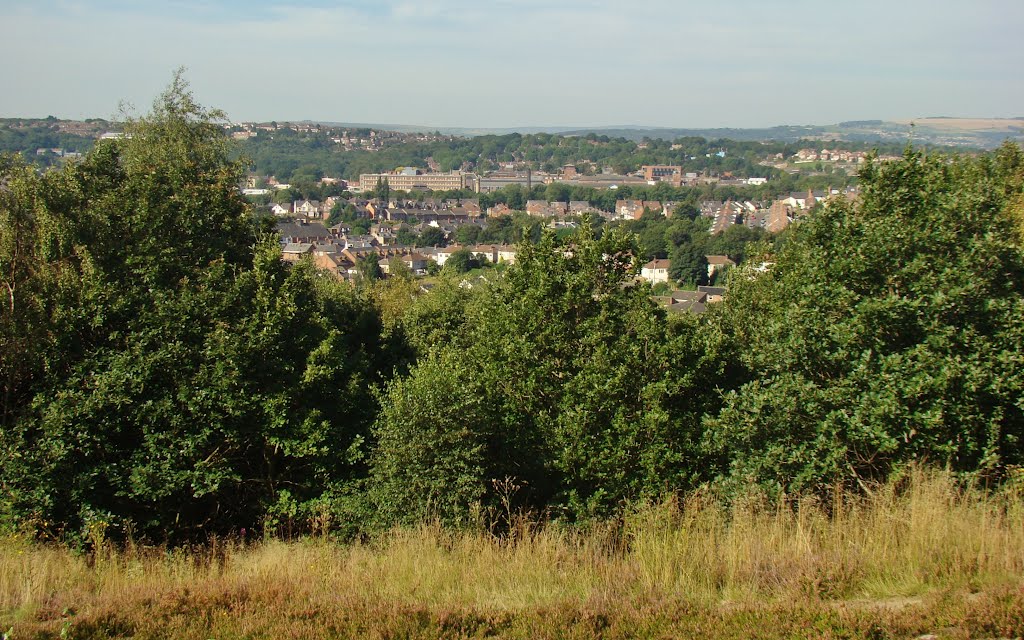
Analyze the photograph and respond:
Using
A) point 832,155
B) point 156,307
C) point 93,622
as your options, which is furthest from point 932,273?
point 832,155

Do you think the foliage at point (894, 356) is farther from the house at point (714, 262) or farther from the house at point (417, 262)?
the house at point (417, 262)

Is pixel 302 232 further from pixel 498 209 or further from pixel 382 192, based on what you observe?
pixel 382 192

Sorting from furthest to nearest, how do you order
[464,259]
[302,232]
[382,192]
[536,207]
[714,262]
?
[382,192] → [536,207] → [302,232] → [464,259] → [714,262]

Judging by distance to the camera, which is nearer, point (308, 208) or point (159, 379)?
point (159, 379)

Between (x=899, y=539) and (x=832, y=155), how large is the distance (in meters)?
184

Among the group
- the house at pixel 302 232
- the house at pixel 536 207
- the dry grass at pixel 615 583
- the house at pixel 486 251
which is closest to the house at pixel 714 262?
the house at pixel 486 251

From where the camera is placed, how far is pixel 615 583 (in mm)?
4148

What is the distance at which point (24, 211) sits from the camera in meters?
7.80

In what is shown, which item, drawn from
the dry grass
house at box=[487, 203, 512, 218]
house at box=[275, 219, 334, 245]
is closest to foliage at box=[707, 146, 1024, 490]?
the dry grass

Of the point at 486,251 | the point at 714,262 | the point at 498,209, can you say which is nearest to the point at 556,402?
the point at 714,262

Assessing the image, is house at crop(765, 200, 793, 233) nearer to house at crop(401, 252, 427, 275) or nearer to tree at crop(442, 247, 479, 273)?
tree at crop(442, 247, 479, 273)

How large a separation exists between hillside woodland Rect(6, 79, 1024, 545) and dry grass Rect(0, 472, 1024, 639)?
704mm

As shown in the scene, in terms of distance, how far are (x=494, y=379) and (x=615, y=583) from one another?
348 centimetres

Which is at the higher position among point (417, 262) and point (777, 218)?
point (777, 218)
